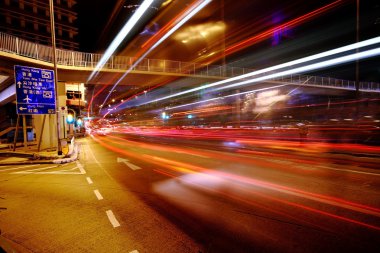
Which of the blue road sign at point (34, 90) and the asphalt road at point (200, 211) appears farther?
the blue road sign at point (34, 90)

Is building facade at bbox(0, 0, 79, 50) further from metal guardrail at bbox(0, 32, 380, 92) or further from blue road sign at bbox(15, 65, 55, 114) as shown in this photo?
blue road sign at bbox(15, 65, 55, 114)

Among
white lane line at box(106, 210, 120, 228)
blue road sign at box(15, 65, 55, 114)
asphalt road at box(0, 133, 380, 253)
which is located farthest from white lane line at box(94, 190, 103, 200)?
blue road sign at box(15, 65, 55, 114)

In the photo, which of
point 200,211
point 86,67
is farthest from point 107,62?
point 200,211

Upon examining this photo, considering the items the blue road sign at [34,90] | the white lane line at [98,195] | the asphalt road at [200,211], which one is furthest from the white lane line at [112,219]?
the blue road sign at [34,90]

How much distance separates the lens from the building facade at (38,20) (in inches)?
2164

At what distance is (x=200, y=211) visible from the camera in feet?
17.0

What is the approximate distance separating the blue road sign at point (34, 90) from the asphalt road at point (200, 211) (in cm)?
672

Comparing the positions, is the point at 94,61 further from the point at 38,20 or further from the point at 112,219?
the point at 38,20

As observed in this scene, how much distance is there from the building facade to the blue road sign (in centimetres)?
5334

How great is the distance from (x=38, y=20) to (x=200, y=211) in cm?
7411

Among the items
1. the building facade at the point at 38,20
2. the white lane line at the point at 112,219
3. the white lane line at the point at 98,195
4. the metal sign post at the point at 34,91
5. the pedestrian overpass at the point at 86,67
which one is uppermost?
the building facade at the point at 38,20

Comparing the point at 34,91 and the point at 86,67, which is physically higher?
the point at 86,67

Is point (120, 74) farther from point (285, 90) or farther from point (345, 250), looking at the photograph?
point (285, 90)

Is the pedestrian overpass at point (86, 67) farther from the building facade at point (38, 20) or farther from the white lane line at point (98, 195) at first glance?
the building facade at point (38, 20)
